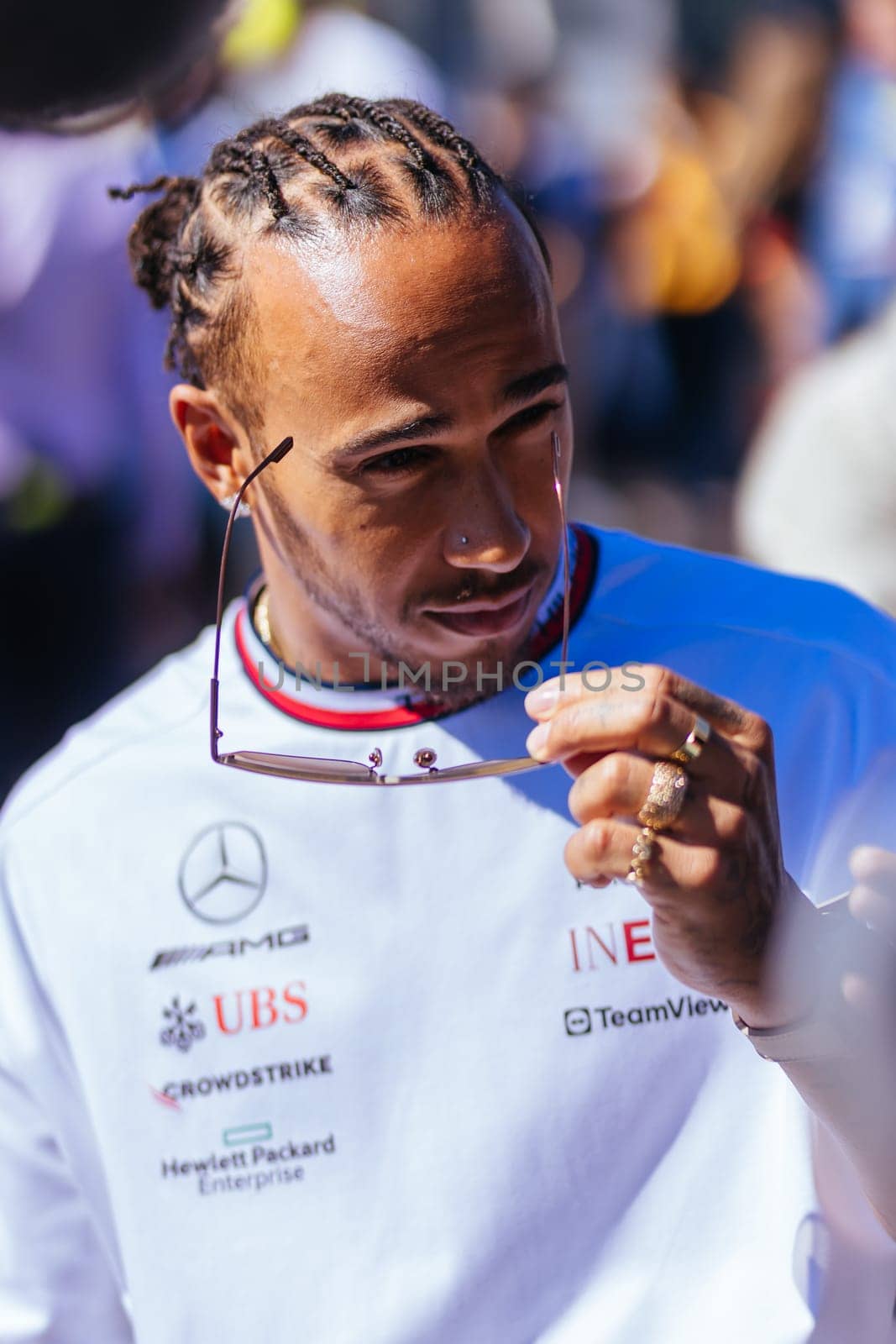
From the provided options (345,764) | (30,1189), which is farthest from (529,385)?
(30,1189)

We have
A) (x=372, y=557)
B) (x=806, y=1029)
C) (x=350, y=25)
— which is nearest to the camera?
(x=806, y=1029)

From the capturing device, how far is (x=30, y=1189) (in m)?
1.95

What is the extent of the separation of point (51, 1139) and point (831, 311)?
14.6ft

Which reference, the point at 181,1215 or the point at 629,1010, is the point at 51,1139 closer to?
the point at 181,1215

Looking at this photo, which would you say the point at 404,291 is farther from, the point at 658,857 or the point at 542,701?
the point at 658,857

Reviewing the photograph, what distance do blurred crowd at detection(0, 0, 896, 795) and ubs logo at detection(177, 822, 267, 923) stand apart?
0.85m

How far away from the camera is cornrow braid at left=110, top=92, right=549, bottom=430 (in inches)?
67.0

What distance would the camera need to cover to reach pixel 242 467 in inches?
74.7

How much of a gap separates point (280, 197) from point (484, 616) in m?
0.51

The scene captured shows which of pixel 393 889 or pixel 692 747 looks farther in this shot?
pixel 393 889

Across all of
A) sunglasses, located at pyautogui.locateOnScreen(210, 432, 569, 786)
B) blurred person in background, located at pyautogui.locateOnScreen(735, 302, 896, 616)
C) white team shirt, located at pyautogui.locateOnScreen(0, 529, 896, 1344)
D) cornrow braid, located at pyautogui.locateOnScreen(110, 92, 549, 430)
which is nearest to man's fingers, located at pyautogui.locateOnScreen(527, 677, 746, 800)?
sunglasses, located at pyautogui.locateOnScreen(210, 432, 569, 786)

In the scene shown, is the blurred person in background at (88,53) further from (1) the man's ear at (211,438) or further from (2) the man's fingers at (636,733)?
(2) the man's fingers at (636,733)

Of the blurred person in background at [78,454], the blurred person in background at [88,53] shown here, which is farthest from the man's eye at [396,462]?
the blurred person in background at [78,454]

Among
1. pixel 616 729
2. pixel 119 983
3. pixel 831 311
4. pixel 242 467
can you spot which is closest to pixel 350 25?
pixel 831 311
